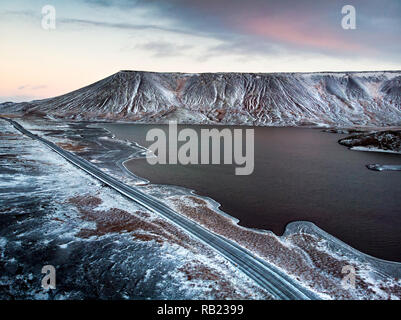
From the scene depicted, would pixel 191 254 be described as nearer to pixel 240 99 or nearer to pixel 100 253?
pixel 100 253

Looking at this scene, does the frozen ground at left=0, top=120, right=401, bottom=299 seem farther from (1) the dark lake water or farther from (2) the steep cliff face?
(2) the steep cliff face

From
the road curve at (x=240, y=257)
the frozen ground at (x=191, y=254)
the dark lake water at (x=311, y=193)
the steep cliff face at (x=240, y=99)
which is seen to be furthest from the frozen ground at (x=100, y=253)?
the steep cliff face at (x=240, y=99)

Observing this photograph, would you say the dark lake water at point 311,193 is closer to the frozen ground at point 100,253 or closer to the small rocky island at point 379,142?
the frozen ground at point 100,253

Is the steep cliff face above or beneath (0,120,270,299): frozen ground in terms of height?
above

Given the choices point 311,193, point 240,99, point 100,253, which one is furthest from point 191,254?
point 240,99

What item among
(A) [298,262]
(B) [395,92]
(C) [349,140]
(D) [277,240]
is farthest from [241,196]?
(B) [395,92]

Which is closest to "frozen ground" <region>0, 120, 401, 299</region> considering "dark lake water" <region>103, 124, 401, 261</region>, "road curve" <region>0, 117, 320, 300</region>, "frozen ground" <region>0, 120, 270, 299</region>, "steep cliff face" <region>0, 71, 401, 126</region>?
"frozen ground" <region>0, 120, 270, 299</region>
